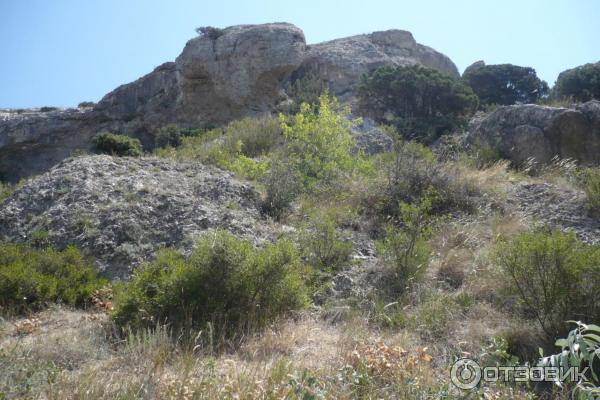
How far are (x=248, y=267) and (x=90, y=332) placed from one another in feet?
4.72

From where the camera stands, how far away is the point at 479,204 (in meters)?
8.01

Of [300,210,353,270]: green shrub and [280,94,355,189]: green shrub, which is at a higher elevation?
[280,94,355,189]: green shrub

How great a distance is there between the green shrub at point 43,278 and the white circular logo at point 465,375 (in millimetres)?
3984

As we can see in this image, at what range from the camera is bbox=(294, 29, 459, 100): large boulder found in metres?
24.0

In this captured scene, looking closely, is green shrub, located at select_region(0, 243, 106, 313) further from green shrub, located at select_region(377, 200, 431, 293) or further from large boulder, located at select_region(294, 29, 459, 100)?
large boulder, located at select_region(294, 29, 459, 100)

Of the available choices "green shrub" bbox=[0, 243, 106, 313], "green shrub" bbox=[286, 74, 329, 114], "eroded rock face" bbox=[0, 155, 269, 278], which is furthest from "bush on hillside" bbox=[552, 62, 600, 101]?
"green shrub" bbox=[0, 243, 106, 313]

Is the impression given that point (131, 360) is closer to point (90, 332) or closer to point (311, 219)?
point (90, 332)

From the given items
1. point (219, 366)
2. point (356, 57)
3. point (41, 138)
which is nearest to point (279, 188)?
point (219, 366)

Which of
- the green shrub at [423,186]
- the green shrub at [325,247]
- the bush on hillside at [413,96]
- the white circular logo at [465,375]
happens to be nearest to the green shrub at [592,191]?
the green shrub at [423,186]

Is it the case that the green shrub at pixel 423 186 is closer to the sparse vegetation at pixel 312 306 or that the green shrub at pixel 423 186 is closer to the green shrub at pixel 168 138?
the sparse vegetation at pixel 312 306

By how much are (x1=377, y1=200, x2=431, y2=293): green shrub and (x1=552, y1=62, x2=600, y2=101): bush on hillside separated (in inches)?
711

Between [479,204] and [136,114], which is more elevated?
[136,114]

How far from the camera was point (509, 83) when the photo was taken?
26.3 meters

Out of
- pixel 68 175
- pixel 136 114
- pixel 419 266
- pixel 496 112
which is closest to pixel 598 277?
pixel 419 266
